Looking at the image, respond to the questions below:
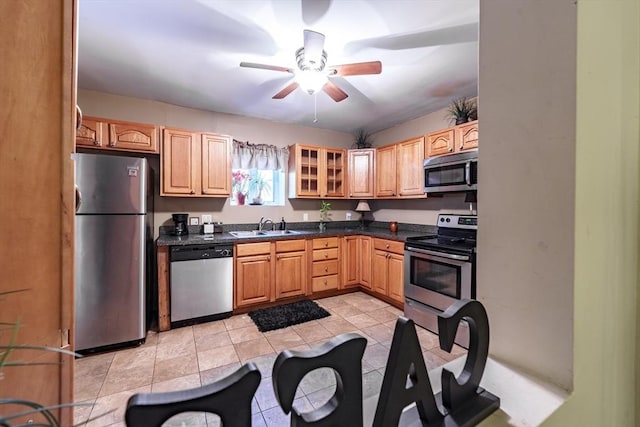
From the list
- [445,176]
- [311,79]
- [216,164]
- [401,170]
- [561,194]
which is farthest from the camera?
[401,170]

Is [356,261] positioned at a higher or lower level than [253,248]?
lower

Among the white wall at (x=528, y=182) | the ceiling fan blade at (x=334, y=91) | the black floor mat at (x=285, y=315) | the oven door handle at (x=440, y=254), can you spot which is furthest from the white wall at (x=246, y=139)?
the white wall at (x=528, y=182)

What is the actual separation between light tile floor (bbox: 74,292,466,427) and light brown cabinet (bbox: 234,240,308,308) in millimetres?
312

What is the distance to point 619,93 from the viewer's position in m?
0.73

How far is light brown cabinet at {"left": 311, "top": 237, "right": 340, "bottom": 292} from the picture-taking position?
366 centimetres

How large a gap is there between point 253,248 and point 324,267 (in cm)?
104

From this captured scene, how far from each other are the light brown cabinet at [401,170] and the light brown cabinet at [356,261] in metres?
0.78

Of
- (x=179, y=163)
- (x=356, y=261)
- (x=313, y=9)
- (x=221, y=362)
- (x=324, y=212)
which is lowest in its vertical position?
(x=221, y=362)

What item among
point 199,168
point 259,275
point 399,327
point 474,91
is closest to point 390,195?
point 474,91

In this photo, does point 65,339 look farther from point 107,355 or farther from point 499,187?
point 107,355

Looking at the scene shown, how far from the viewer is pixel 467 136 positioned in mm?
2859

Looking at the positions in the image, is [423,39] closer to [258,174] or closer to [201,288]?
[258,174]

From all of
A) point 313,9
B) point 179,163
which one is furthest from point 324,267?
point 313,9

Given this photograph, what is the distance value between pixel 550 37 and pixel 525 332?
68 centimetres
